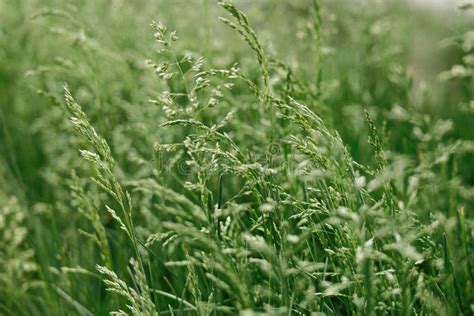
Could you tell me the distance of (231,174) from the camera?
97.9 inches

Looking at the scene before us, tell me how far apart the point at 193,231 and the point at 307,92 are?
114 centimetres

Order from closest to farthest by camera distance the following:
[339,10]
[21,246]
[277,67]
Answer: [277,67] < [21,246] < [339,10]

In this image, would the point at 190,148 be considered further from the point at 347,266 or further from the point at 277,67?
the point at 277,67

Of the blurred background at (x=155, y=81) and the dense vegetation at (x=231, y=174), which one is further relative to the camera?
the blurred background at (x=155, y=81)

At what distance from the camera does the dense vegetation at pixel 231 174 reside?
136 cm

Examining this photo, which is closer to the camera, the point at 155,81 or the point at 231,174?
the point at 231,174

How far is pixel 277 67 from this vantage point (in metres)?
2.18

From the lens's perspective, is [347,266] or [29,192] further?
[29,192]

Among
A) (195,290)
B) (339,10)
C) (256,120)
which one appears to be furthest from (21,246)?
(339,10)

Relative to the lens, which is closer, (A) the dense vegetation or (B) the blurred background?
(A) the dense vegetation

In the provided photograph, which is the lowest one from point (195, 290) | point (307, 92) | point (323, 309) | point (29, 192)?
point (29, 192)

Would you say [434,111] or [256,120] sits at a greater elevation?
[256,120]

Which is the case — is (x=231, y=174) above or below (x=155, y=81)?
below

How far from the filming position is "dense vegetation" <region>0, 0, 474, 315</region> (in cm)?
136
